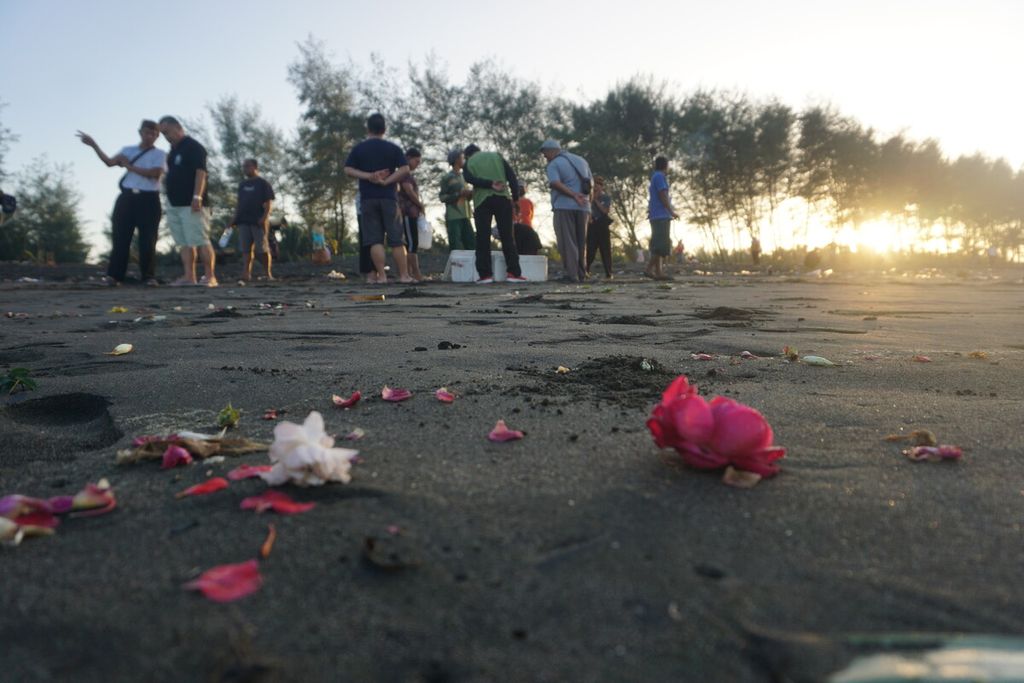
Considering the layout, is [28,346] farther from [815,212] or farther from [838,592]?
[815,212]

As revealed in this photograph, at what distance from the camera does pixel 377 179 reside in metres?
7.58

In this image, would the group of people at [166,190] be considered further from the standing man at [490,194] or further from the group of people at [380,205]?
the standing man at [490,194]

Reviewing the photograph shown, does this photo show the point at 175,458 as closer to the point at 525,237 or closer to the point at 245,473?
the point at 245,473

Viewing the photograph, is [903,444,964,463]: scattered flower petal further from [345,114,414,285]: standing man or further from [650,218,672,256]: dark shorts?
[650,218,672,256]: dark shorts

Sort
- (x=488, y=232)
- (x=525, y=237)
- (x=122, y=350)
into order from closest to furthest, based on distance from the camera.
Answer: (x=122, y=350)
(x=488, y=232)
(x=525, y=237)

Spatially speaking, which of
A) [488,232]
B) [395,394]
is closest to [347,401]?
[395,394]

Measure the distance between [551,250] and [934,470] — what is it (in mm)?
21978

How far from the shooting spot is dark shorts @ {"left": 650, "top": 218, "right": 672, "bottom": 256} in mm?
10070

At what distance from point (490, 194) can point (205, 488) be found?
739 centimetres

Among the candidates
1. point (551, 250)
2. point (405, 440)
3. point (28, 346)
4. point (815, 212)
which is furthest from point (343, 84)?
point (405, 440)

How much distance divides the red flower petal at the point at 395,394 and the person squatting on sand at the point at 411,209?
7.03 meters

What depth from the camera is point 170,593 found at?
2.97 feet

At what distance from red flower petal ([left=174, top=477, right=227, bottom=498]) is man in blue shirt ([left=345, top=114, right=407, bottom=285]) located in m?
6.57

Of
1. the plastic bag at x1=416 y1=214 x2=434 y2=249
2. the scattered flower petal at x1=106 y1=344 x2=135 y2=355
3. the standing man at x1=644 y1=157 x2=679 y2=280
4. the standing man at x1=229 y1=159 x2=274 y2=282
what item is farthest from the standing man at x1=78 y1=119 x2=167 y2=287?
the standing man at x1=644 y1=157 x2=679 y2=280
